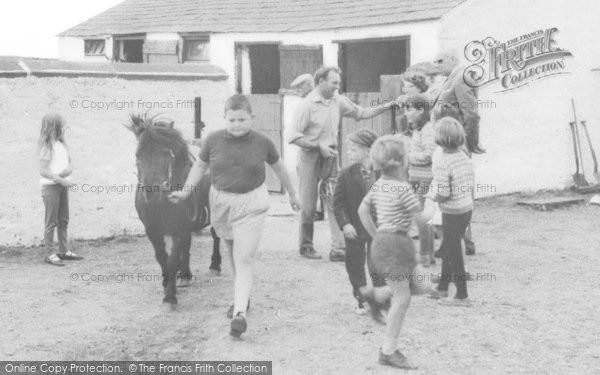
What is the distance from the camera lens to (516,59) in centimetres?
1275

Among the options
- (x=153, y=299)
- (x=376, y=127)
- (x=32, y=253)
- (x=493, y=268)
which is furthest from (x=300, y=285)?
(x=376, y=127)

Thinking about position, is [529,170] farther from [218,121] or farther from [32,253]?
[32,253]

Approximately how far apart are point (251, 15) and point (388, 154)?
37.4 ft

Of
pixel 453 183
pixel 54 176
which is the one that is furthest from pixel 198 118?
pixel 453 183

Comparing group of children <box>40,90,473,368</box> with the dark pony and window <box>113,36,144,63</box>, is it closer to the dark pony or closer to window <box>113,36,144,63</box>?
the dark pony

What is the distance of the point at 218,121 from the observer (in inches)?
398

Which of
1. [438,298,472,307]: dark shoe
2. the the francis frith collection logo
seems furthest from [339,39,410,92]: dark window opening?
[438,298,472,307]: dark shoe

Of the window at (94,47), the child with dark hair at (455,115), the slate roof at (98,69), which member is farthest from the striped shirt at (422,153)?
the window at (94,47)

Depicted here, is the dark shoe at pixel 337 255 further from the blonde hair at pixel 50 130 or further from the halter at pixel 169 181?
the blonde hair at pixel 50 130

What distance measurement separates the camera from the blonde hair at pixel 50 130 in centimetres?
836

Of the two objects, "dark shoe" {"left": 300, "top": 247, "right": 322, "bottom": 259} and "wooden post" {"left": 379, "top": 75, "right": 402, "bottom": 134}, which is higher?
"wooden post" {"left": 379, "top": 75, "right": 402, "bottom": 134}

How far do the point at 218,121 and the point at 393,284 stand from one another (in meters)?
5.16

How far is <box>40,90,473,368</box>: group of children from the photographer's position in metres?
5.44

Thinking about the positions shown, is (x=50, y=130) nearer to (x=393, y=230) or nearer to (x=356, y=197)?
(x=356, y=197)
